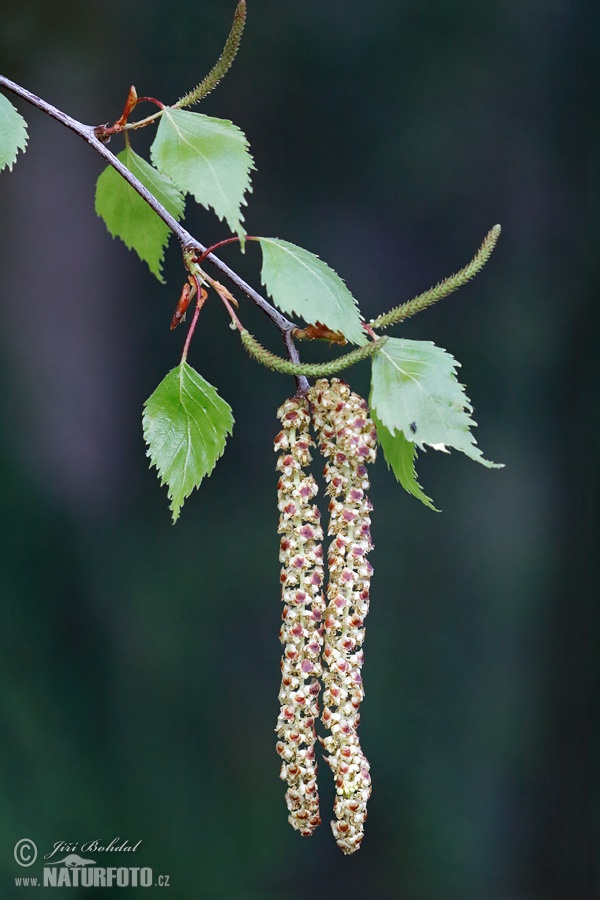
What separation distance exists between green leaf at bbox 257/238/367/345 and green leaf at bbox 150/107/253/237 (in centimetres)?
2

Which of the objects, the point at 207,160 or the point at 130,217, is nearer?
the point at 207,160

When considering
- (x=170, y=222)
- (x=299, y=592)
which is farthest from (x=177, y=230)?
(x=299, y=592)

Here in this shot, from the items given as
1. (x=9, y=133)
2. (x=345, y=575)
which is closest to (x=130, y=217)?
(x=9, y=133)

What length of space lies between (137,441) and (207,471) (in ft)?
2.17

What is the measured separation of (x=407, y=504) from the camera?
3.09ft

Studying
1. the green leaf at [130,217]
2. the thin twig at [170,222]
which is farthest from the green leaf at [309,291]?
the green leaf at [130,217]

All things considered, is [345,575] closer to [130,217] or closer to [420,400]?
[420,400]

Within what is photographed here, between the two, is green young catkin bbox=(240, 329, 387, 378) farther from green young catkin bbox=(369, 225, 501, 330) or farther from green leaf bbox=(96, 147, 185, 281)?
green leaf bbox=(96, 147, 185, 281)

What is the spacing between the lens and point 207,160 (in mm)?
258

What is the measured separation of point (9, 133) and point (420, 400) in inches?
6.3

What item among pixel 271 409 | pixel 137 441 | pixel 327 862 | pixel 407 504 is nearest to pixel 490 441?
pixel 407 504

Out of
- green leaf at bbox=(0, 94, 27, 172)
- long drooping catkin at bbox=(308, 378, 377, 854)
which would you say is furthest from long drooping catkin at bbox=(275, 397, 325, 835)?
green leaf at bbox=(0, 94, 27, 172)

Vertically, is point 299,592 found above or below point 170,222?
below

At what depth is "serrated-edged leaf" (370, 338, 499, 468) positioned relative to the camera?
0.81 feet
